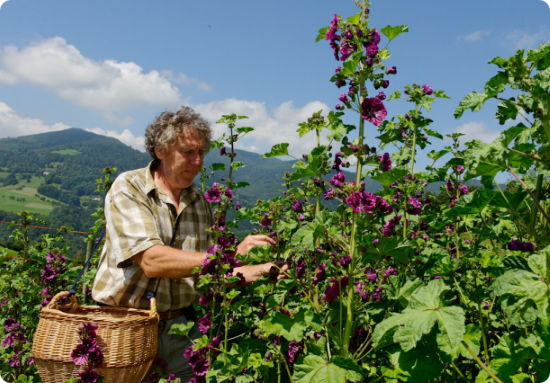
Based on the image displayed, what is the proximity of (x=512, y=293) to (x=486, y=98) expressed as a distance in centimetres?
89

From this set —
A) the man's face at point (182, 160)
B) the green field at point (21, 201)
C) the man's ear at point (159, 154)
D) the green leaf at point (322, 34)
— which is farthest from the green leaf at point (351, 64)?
the green field at point (21, 201)

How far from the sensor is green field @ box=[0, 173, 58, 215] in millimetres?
155375

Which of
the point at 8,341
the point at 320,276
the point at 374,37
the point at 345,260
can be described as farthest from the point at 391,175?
the point at 8,341

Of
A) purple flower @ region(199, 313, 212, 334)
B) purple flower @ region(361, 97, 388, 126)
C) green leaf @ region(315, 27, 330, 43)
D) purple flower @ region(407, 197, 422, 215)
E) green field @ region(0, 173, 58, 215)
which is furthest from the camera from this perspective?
green field @ region(0, 173, 58, 215)

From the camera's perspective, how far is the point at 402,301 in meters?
2.18

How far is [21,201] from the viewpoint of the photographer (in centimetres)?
16788

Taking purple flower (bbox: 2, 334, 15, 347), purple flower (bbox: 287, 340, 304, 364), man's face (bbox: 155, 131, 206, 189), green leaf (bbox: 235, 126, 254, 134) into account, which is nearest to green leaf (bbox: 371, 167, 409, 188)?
purple flower (bbox: 287, 340, 304, 364)

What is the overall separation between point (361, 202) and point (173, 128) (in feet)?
6.96

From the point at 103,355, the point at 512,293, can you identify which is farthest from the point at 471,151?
the point at 103,355

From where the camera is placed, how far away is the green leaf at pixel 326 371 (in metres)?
1.90

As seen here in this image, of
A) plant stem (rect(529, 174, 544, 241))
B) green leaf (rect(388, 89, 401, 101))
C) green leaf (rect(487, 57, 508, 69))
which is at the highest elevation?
green leaf (rect(388, 89, 401, 101))

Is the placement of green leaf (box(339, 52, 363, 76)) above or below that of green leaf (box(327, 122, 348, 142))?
above

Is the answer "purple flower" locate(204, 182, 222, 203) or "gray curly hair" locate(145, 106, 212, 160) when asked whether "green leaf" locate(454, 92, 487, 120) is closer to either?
"purple flower" locate(204, 182, 222, 203)

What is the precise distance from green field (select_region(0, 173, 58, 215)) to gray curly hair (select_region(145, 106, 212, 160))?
167 m
